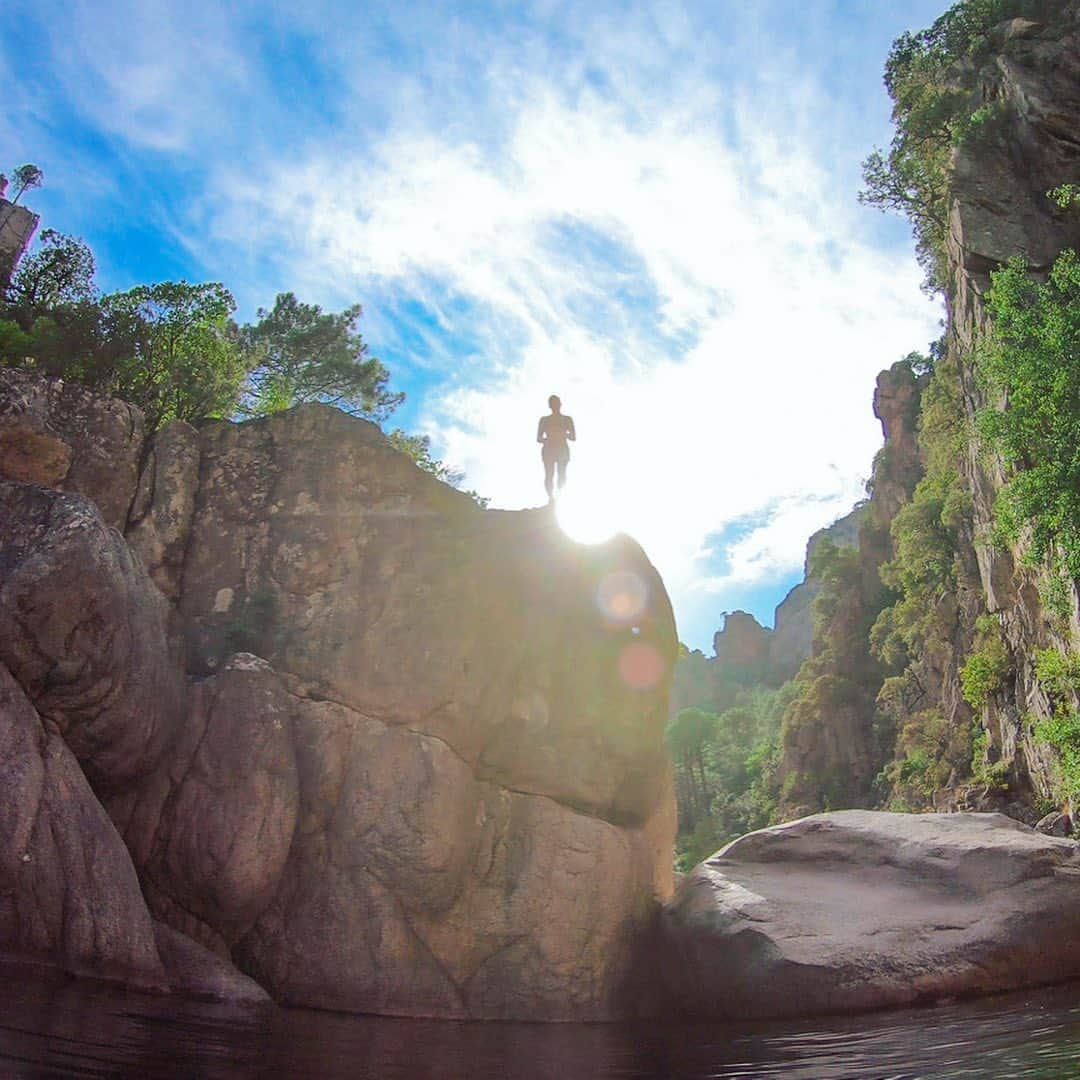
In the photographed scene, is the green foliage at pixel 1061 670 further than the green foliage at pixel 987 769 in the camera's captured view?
No

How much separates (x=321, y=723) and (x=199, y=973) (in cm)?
371

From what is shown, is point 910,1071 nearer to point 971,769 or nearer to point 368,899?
point 368,899

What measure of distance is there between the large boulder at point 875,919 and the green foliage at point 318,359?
3137cm

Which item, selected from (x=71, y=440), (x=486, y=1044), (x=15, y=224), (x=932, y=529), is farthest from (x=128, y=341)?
(x=15, y=224)

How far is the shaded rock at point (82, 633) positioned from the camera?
938 centimetres

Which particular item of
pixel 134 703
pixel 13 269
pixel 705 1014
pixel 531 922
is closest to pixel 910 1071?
pixel 705 1014

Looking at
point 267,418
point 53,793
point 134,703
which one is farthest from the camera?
point 267,418

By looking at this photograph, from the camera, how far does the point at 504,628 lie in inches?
570

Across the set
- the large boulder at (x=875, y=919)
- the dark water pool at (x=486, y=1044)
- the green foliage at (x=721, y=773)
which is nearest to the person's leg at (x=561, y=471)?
the large boulder at (x=875, y=919)

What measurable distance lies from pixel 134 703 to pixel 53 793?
5.34ft

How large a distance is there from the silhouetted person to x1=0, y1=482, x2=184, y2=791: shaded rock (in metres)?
8.88

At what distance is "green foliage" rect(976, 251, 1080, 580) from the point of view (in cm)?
1755

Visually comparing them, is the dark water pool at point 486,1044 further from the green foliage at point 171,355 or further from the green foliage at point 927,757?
the green foliage at point 927,757

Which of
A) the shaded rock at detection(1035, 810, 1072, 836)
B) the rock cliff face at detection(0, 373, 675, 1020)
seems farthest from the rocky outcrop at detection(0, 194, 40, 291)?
the shaded rock at detection(1035, 810, 1072, 836)
